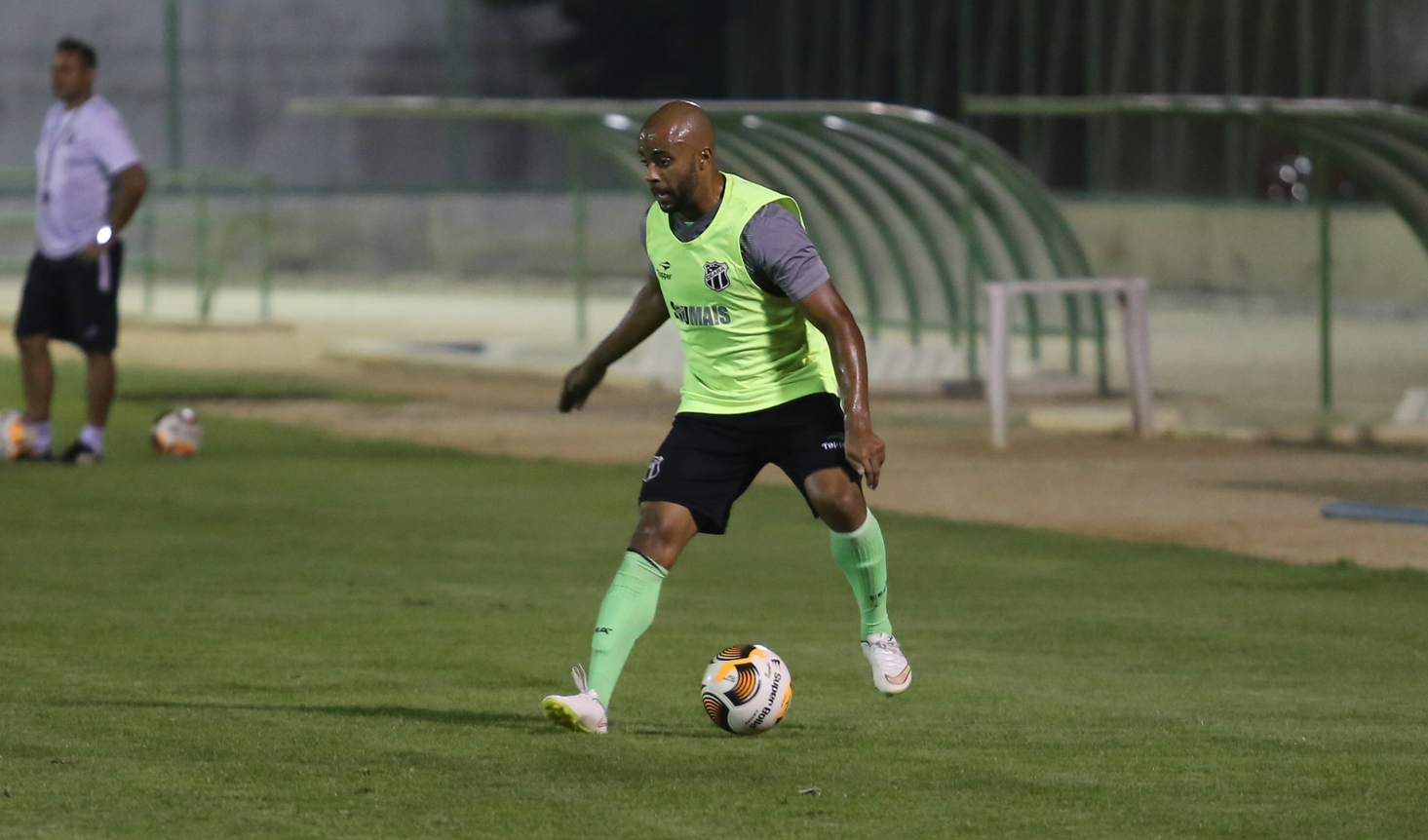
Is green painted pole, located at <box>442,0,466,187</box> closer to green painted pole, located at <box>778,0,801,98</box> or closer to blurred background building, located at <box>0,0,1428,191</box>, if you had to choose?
blurred background building, located at <box>0,0,1428,191</box>

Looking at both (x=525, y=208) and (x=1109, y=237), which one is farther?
(x=525, y=208)

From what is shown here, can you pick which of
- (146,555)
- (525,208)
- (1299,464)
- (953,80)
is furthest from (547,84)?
(146,555)

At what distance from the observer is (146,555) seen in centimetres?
1041

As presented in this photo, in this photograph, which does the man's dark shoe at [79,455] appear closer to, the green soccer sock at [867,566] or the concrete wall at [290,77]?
the green soccer sock at [867,566]

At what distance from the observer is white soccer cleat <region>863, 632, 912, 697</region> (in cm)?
690

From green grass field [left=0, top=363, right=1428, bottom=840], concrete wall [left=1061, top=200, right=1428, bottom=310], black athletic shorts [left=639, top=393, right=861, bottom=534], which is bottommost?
concrete wall [left=1061, top=200, right=1428, bottom=310]

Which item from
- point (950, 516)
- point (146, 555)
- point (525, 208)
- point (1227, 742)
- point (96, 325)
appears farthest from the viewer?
point (525, 208)

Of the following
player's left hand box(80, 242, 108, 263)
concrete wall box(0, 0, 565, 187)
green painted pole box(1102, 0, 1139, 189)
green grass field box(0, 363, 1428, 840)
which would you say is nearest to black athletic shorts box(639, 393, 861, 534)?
green grass field box(0, 363, 1428, 840)

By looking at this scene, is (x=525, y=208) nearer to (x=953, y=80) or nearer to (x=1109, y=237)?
(x=953, y=80)

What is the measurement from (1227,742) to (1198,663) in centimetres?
149

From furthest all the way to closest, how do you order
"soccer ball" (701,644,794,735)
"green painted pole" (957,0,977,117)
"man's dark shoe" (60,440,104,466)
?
"green painted pole" (957,0,977,117) → "man's dark shoe" (60,440,104,466) → "soccer ball" (701,644,794,735)

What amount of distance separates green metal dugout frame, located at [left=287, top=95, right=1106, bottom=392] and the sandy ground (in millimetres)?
1435

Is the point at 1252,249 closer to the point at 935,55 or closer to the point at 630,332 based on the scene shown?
the point at 935,55

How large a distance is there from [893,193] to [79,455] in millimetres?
8945
